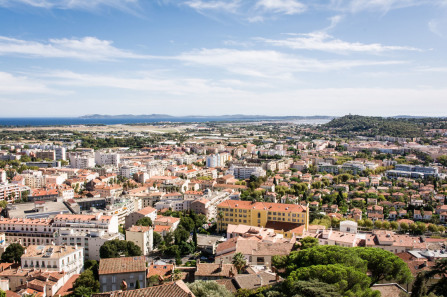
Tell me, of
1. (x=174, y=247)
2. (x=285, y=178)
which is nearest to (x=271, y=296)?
(x=174, y=247)

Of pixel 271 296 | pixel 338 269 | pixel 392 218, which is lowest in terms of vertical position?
pixel 392 218

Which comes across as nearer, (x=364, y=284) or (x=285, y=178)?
(x=364, y=284)

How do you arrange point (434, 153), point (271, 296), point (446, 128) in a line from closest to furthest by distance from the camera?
point (271, 296) < point (434, 153) < point (446, 128)

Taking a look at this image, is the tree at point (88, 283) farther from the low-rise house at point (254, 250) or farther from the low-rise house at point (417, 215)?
the low-rise house at point (417, 215)

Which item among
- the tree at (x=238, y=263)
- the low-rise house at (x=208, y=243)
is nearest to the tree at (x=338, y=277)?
the tree at (x=238, y=263)

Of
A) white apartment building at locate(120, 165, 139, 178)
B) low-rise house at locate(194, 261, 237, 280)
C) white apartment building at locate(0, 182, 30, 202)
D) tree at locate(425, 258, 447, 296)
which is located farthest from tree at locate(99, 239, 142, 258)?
white apartment building at locate(120, 165, 139, 178)

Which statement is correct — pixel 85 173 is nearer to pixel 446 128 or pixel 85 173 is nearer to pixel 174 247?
pixel 174 247

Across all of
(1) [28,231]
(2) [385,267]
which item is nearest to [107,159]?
(1) [28,231]

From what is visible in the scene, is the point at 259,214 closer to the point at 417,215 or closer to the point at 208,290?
the point at 417,215
